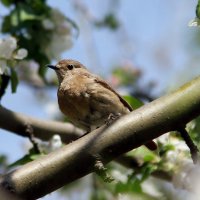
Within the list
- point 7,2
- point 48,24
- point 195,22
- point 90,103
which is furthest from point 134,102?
point 7,2

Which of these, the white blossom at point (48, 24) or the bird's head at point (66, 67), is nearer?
the white blossom at point (48, 24)

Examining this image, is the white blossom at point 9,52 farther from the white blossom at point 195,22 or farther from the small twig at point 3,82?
the white blossom at point 195,22

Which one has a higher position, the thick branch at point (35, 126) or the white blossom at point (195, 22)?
the thick branch at point (35, 126)

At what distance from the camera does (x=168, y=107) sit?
245 centimetres

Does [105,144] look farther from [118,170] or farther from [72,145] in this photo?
[118,170]

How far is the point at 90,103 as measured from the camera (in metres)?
3.76

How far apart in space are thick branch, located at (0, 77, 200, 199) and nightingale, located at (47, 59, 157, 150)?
1068mm

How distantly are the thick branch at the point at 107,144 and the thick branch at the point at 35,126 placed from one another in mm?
1161

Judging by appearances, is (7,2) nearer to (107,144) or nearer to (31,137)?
(31,137)

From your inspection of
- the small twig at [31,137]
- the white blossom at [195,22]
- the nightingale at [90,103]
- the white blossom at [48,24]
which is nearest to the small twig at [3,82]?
the small twig at [31,137]

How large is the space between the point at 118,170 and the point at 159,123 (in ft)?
6.52

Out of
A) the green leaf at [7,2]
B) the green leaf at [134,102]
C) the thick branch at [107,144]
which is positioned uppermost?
the green leaf at [7,2]

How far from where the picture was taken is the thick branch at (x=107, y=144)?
2424mm

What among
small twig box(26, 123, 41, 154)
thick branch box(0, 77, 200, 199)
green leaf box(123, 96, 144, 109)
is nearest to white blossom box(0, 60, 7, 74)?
small twig box(26, 123, 41, 154)
